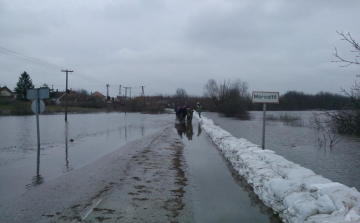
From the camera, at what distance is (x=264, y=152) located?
951cm

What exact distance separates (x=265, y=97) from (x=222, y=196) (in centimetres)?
559

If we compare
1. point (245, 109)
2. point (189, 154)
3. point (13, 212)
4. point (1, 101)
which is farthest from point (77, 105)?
point (13, 212)

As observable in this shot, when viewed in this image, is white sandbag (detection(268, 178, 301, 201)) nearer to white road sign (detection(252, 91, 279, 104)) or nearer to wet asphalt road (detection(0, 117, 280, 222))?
wet asphalt road (detection(0, 117, 280, 222))

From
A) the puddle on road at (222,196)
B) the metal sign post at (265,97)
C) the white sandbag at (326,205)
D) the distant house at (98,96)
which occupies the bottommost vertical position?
the puddle on road at (222,196)

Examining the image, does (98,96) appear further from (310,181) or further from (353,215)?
(353,215)

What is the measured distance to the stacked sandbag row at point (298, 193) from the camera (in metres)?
4.29

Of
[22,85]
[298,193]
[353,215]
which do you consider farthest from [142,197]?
[22,85]

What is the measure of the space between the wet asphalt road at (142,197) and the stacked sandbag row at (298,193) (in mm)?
284

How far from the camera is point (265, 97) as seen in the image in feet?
36.7

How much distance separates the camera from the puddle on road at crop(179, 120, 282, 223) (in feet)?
17.8

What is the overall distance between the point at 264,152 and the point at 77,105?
277 feet

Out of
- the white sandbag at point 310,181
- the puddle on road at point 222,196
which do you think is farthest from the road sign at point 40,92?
the white sandbag at point 310,181

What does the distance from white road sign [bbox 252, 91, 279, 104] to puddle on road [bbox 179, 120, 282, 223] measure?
254cm

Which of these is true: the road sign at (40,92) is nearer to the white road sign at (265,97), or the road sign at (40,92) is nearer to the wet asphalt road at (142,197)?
the wet asphalt road at (142,197)
